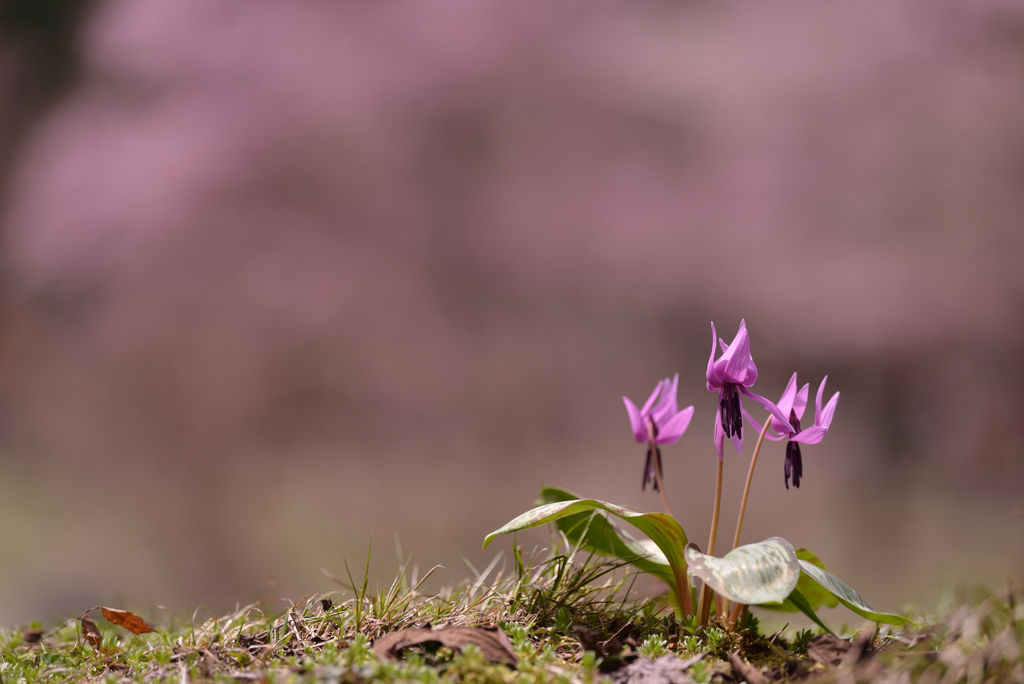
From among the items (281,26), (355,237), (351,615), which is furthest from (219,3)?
(351,615)

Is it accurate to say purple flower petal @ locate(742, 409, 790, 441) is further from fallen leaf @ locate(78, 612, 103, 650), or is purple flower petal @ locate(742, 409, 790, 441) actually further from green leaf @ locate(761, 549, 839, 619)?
fallen leaf @ locate(78, 612, 103, 650)

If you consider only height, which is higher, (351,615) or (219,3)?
(219,3)

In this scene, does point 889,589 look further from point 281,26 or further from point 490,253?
point 281,26

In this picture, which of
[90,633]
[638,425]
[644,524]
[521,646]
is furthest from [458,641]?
[90,633]

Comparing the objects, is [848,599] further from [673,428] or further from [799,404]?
[673,428]

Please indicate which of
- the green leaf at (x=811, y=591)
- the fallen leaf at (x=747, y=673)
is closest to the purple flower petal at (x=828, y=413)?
the green leaf at (x=811, y=591)

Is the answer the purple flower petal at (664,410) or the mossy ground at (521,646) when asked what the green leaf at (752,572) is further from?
the purple flower petal at (664,410)
